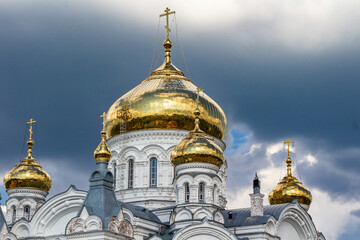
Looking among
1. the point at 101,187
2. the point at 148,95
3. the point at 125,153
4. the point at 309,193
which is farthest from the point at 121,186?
the point at 309,193

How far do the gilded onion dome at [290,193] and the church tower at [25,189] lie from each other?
963 cm

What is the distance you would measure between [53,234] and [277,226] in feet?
26.6

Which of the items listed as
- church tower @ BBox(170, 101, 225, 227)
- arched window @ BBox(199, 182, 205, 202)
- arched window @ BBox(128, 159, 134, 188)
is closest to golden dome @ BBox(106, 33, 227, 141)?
arched window @ BBox(128, 159, 134, 188)

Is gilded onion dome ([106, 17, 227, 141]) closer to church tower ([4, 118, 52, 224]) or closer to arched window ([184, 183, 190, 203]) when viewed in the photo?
church tower ([4, 118, 52, 224])

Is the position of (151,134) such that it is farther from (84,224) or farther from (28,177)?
(84,224)

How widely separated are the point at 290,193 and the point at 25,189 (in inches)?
437

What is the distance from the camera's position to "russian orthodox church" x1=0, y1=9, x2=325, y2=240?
86.3 feet

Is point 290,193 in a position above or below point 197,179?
above

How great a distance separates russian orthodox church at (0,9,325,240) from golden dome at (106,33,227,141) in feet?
0.13

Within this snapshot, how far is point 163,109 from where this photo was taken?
105ft

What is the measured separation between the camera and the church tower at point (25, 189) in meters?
31.8

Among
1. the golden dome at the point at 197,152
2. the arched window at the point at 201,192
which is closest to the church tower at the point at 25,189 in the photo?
the golden dome at the point at 197,152

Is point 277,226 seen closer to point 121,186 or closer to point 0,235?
point 121,186

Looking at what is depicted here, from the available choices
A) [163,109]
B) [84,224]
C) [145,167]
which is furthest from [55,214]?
[163,109]
